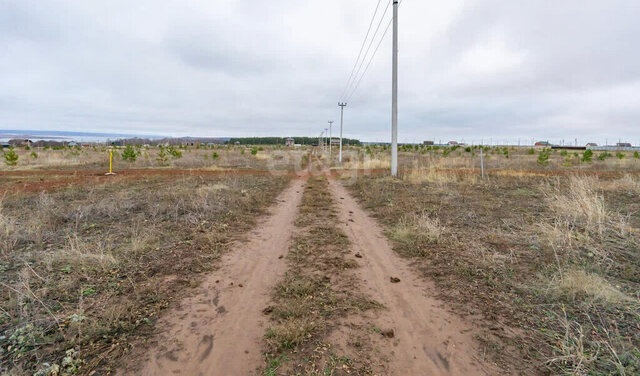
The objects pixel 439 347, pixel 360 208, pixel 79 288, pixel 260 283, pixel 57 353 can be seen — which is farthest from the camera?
pixel 360 208

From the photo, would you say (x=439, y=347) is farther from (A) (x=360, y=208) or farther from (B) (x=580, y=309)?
(A) (x=360, y=208)

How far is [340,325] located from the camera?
3219 millimetres

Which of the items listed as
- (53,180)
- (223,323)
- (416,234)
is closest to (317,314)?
(223,323)

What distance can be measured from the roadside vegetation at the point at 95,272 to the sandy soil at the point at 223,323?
265 mm

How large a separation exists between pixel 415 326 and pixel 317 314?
3.58 ft

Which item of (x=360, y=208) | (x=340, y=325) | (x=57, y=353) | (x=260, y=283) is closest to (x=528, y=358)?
(x=340, y=325)

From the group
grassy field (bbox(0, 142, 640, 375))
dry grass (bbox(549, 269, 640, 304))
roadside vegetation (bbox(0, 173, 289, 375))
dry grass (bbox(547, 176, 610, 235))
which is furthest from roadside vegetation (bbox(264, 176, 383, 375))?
dry grass (bbox(547, 176, 610, 235))

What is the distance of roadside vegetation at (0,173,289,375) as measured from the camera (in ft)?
9.06

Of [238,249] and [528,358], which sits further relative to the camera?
[238,249]

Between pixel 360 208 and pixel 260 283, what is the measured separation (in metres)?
5.88

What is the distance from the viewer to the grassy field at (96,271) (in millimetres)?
2768

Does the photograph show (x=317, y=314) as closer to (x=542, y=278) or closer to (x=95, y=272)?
(x=542, y=278)

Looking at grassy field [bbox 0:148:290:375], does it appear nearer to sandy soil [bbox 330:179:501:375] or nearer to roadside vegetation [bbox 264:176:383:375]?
roadside vegetation [bbox 264:176:383:375]

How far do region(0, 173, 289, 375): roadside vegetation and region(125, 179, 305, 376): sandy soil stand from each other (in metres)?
0.26
